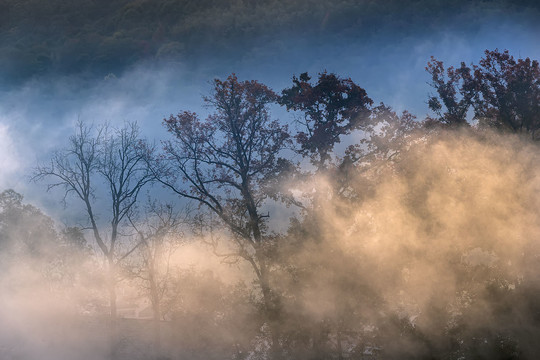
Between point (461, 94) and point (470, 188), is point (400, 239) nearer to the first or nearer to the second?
point (470, 188)

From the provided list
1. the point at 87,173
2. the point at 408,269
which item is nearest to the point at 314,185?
the point at 408,269

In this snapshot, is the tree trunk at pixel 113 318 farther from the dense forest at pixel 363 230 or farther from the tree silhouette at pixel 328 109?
the tree silhouette at pixel 328 109

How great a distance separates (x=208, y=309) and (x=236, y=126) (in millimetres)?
8839

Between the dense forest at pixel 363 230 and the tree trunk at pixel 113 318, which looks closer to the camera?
the dense forest at pixel 363 230

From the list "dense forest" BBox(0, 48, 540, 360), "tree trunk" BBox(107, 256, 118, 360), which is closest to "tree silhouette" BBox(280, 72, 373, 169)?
"dense forest" BBox(0, 48, 540, 360)

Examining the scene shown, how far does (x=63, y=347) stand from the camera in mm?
22062

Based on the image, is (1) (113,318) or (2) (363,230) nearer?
(2) (363,230)

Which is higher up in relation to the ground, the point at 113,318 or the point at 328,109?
the point at 328,109

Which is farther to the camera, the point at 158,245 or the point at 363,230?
the point at 158,245

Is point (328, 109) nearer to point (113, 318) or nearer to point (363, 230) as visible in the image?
point (363, 230)

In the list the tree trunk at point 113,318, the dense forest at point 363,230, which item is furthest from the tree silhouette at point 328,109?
the tree trunk at point 113,318

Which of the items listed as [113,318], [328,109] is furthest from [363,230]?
[113,318]

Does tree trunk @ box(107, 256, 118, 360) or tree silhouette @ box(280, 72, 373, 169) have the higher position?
tree silhouette @ box(280, 72, 373, 169)

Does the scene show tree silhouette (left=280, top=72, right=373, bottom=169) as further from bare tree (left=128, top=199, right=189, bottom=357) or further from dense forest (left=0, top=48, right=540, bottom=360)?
bare tree (left=128, top=199, right=189, bottom=357)
